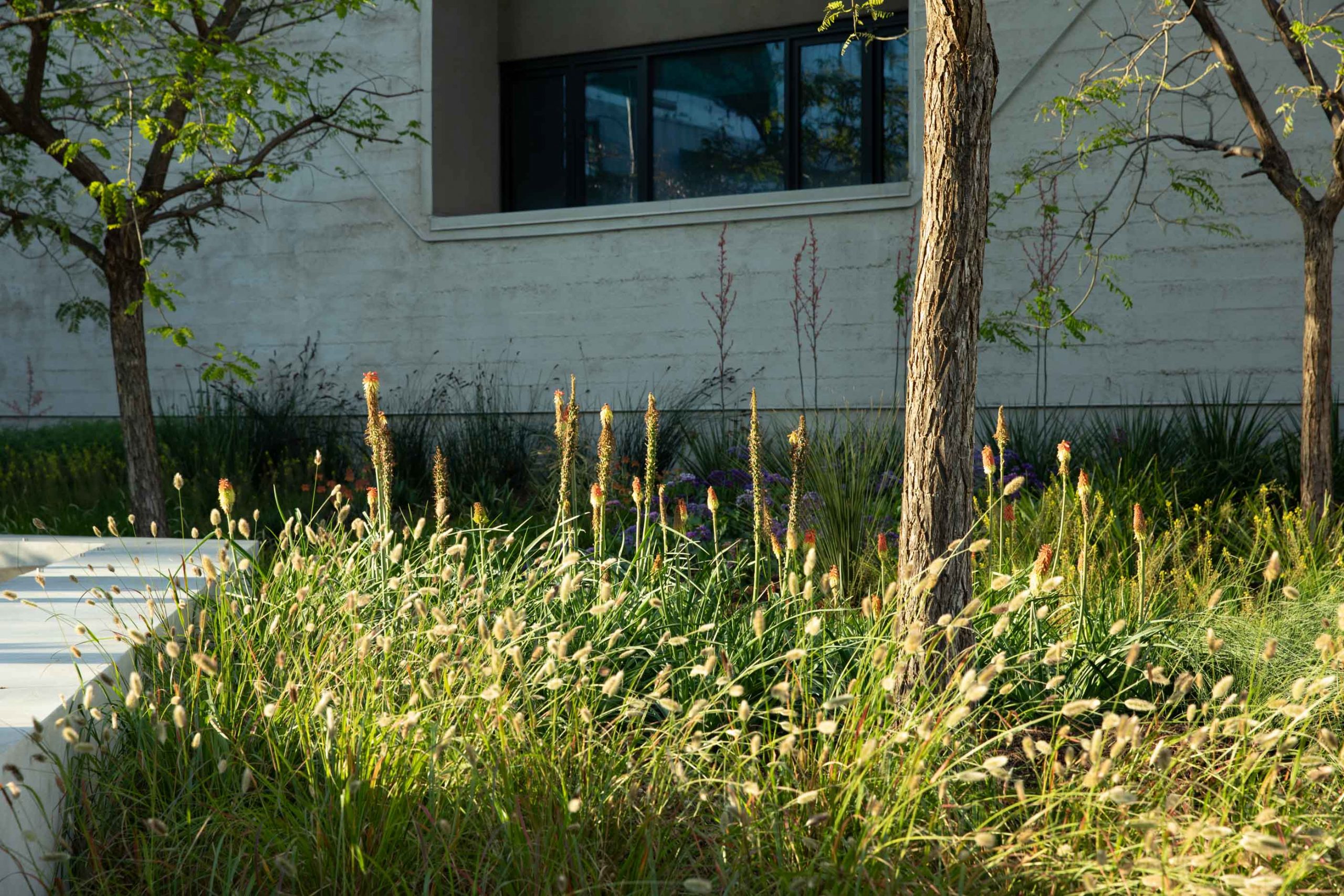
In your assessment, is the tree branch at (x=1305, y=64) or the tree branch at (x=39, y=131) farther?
the tree branch at (x=39, y=131)

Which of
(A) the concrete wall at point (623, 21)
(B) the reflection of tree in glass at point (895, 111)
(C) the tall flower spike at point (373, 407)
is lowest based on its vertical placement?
(C) the tall flower spike at point (373, 407)

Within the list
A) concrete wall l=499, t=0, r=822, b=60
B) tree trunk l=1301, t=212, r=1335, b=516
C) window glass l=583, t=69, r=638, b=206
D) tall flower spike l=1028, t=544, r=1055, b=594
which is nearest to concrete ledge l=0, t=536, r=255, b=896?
tall flower spike l=1028, t=544, r=1055, b=594

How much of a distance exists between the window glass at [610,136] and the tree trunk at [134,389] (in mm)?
5619

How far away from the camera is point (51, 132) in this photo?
6.16 meters

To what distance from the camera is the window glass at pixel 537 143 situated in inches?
463

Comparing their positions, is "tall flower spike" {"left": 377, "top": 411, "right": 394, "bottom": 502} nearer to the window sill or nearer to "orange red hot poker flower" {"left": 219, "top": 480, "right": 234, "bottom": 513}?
"orange red hot poker flower" {"left": 219, "top": 480, "right": 234, "bottom": 513}

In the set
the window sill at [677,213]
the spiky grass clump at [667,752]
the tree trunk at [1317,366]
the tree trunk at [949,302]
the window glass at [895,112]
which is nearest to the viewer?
the spiky grass clump at [667,752]

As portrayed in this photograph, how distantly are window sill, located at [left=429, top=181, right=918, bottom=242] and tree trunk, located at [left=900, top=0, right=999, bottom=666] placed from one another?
579 cm

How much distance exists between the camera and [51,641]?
3275mm

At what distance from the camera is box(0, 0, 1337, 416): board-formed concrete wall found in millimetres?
8453

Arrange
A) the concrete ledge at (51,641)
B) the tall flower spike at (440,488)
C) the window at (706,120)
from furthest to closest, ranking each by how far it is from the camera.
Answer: the window at (706,120)
the tall flower spike at (440,488)
the concrete ledge at (51,641)

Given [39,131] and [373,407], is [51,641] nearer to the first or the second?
[373,407]

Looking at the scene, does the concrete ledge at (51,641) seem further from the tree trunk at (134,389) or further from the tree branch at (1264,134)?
the tree branch at (1264,134)

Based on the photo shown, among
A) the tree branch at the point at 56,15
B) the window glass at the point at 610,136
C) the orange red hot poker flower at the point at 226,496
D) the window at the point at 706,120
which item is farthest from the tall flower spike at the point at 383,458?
the window glass at the point at 610,136
